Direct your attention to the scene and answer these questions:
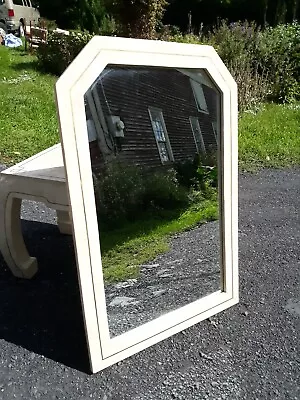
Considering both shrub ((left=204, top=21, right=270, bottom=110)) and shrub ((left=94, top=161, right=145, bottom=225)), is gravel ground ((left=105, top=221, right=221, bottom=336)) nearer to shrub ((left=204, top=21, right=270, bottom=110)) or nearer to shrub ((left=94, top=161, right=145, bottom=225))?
shrub ((left=94, top=161, right=145, bottom=225))

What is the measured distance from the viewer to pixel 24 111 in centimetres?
698

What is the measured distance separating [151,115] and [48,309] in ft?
3.77

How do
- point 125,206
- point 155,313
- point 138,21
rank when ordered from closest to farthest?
1. point 125,206
2. point 155,313
3. point 138,21

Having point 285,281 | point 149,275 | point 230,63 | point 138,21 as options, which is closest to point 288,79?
point 230,63

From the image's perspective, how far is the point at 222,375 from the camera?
5.97 ft

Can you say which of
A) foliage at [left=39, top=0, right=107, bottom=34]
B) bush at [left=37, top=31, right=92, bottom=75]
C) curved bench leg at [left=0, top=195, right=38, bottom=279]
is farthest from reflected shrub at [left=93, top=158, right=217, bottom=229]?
foliage at [left=39, top=0, right=107, bottom=34]

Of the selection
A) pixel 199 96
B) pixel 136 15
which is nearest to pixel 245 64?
pixel 136 15

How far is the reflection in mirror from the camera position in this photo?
68.3 inches

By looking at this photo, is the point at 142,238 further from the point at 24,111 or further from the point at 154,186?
the point at 24,111

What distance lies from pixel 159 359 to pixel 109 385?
9.7 inches

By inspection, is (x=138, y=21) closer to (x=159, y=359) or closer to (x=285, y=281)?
(x=285, y=281)

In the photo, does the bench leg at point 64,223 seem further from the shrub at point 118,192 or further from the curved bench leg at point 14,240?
the shrub at point 118,192

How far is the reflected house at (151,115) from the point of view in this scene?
1664 millimetres

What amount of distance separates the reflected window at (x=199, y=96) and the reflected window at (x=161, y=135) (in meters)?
0.19
